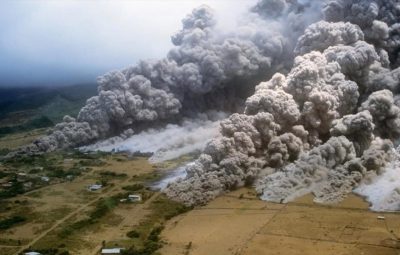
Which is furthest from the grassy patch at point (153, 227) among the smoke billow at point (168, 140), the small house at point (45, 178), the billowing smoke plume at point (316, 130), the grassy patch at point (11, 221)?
the smoke billow at point (168, 140)

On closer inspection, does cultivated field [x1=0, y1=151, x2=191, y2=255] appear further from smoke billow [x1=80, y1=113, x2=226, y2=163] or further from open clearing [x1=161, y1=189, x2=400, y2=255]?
smoke billow [x1=80, y1=113, x2=226, y2=163]

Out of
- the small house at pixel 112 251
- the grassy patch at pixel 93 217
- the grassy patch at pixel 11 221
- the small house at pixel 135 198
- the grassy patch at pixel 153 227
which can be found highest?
the grassy patch at pixel 11 221

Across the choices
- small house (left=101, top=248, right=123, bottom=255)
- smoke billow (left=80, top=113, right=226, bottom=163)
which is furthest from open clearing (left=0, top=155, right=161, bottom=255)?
smoke billow (left=80, top=113, right=226, bottom=163)

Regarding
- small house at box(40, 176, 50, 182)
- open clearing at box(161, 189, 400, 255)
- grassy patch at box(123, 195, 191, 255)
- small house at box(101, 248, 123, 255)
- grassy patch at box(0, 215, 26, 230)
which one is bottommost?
open clearing at box(161, 189, 400, 255)

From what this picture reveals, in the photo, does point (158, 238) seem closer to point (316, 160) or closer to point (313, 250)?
point (313, 250)

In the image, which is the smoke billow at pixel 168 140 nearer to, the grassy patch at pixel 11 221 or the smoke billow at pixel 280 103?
the smoke billow at pixel 280 103

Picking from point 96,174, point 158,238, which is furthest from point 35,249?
point 96,174

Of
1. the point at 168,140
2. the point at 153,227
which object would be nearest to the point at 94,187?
the point at 153,227
